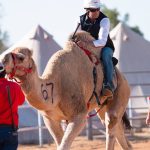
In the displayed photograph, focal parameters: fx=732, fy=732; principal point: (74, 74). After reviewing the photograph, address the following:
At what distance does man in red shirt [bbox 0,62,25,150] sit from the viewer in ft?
24.6

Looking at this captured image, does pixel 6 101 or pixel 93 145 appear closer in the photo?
pixel 6 101

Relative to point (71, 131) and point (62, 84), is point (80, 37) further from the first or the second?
point (71, 131)

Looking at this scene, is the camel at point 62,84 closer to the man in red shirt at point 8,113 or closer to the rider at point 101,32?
the rider at point 101,32

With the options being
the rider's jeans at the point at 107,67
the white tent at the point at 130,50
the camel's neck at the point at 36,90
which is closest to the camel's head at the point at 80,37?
the rider's jeans at the point at 107,67

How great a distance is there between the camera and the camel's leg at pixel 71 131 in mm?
9117

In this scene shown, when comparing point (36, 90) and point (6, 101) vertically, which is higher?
point (6, 101)

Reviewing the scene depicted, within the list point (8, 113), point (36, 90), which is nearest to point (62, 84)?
point (36, 90)

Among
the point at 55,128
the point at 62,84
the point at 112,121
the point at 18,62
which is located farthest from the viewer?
the point at 112,121

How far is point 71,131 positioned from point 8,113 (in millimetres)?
1891

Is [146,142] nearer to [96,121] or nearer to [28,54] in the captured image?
[96,121]

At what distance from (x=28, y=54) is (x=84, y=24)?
76.8 inches

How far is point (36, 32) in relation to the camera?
20516mm

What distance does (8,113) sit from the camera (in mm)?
7531

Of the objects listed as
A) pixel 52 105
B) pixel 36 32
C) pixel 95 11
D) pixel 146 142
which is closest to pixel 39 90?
pixel 52 105
